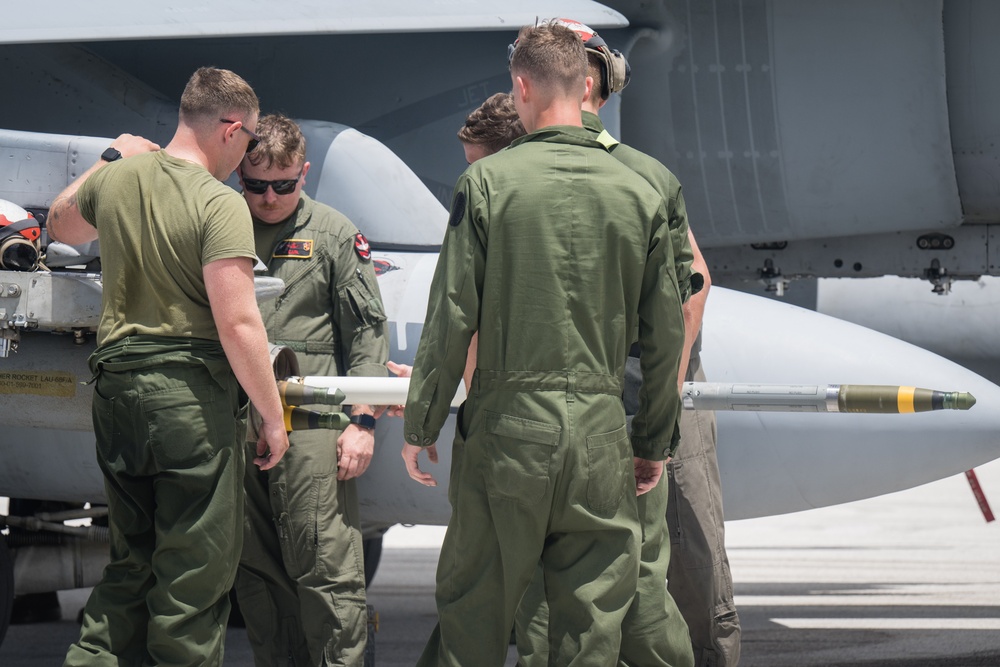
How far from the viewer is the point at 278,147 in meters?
4.42

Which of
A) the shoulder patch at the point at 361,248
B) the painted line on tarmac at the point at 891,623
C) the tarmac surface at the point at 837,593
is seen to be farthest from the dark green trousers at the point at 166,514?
the painted line on tarmac at the point at 891,623

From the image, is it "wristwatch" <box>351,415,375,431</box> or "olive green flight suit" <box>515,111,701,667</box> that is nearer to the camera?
"olive green flight suit" <box>515,111,701,667</box>

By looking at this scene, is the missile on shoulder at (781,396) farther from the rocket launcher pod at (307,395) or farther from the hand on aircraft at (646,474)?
the hand on aircraft at (646,474)

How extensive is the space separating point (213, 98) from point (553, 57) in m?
1.00

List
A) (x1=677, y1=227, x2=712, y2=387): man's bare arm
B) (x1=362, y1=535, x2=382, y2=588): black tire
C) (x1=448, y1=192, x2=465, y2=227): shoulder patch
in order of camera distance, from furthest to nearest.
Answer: (x1=362, y1=535, x2=382, y2=588): black tire
(x1=677, y1=227, x2=712, y2=387): man's bare arm
(x1=448, y1=192, x2=465, y2=227): shoulder patch

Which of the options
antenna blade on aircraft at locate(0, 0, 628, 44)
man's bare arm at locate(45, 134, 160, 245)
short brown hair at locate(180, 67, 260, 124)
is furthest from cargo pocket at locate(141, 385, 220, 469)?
antenna blade on aircraft at locate(0, 0, 628, 44)

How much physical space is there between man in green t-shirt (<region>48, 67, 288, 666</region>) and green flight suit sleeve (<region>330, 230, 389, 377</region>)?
85 centimetres

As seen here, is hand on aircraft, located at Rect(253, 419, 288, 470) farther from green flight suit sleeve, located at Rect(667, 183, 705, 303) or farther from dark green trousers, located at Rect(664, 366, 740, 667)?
dark green trousers, located at Rect(664, 366, 740, 667)

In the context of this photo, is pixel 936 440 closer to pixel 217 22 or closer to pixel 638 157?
pixel 638 157

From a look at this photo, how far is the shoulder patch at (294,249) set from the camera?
4594mm

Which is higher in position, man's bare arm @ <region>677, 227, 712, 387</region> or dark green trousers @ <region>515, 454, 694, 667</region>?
man's bare arm @ <region>677, 227, 712, 387</region>

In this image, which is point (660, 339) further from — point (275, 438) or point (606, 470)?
point (275, 438)

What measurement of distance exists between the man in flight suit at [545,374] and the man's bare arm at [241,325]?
1.69 ft

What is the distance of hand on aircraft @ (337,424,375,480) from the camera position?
4.57 meters
